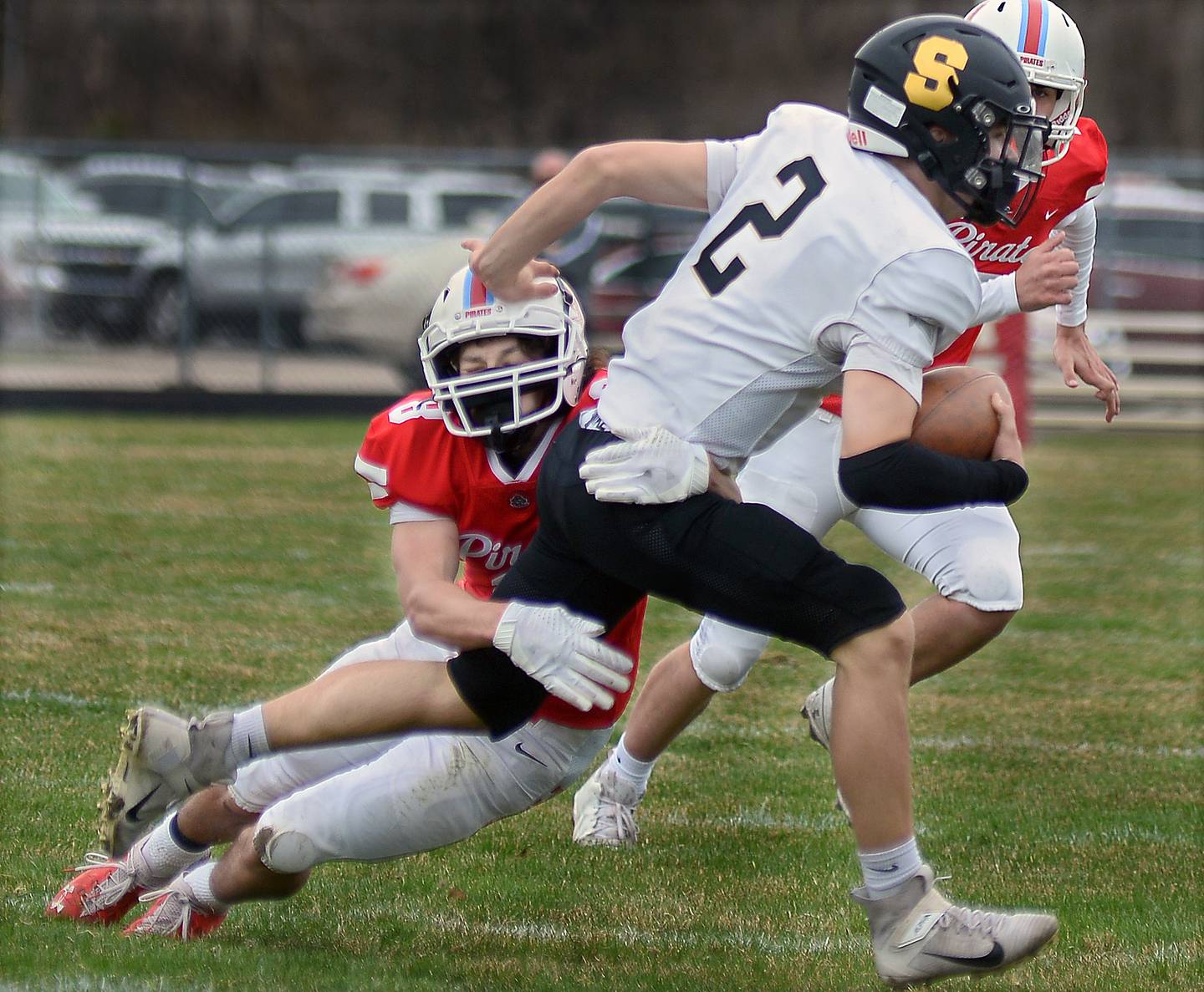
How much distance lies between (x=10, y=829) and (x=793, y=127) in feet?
7.32

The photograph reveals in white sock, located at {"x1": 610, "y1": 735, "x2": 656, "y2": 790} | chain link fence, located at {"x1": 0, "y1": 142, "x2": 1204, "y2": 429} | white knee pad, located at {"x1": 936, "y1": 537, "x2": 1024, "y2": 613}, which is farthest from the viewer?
chain link fence, located at {"x1": 0, "y1": 142, "x2": 1204, "y2": 429}

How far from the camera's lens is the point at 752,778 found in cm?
453

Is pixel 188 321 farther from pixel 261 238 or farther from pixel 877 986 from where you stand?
pixel 877 986

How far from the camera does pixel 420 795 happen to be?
10.2 ft

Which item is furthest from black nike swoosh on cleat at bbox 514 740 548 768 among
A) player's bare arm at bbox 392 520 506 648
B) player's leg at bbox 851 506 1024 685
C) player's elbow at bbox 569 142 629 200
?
player's leg at bbox 851 506 1024 685

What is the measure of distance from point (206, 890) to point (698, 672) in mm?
1214

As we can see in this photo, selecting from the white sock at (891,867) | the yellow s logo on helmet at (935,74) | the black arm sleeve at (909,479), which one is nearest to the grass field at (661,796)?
the white sock at (891,867)

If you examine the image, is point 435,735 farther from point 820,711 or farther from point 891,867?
point 820,711

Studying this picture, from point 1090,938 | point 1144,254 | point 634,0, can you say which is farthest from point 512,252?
point 634,0

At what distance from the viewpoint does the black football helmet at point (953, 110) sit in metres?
2.91

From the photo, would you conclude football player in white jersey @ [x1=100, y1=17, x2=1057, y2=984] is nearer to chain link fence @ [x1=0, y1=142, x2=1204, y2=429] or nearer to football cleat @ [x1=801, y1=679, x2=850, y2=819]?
football cleat @ [x1=801, y1=679, x2=850, y2=819]

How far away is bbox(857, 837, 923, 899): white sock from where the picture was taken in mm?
2916

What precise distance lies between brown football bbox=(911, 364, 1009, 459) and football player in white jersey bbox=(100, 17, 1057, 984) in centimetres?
17

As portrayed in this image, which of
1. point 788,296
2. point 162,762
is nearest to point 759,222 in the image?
point 788,296
